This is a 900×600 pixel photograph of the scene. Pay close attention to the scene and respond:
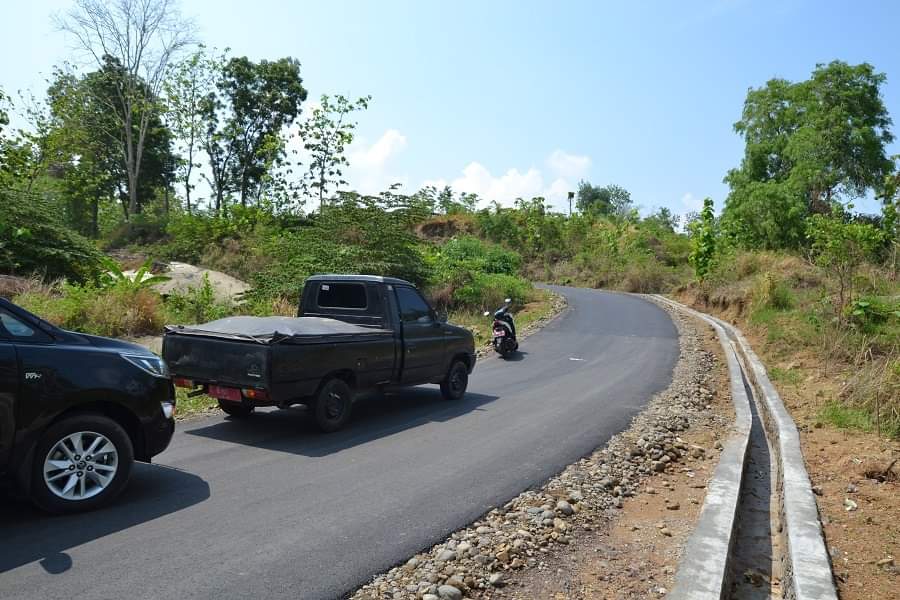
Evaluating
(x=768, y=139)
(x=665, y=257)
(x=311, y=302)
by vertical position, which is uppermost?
(x=768, y=139)

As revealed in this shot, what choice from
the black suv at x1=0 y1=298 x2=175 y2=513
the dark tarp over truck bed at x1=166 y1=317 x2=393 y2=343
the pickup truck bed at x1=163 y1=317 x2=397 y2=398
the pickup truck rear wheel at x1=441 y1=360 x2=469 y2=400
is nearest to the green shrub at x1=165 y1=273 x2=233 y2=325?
the pickup truck rear wheel at x1=441 y1=360 x2=469 y2=400

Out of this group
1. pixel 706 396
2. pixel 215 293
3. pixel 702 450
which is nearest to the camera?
pixel 702 450

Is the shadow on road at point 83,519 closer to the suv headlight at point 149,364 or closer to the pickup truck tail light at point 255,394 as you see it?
the suv headlight at point 149,364

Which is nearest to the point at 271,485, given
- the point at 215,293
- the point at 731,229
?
the point at 215,293

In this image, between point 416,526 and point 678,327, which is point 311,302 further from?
point 678,327

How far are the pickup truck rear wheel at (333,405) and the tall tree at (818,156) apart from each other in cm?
2868

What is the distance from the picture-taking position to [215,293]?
62.7 ft

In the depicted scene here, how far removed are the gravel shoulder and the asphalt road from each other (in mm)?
244

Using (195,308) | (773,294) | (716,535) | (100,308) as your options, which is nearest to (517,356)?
(195,308)

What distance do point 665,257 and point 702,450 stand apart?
1621 inches

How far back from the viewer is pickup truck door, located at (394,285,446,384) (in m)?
9.48

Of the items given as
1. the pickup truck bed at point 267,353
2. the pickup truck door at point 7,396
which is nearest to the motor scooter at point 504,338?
the pickup truck bed at point 267,353

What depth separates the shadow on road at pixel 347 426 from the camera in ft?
25.0

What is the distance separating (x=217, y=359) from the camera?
754cm
